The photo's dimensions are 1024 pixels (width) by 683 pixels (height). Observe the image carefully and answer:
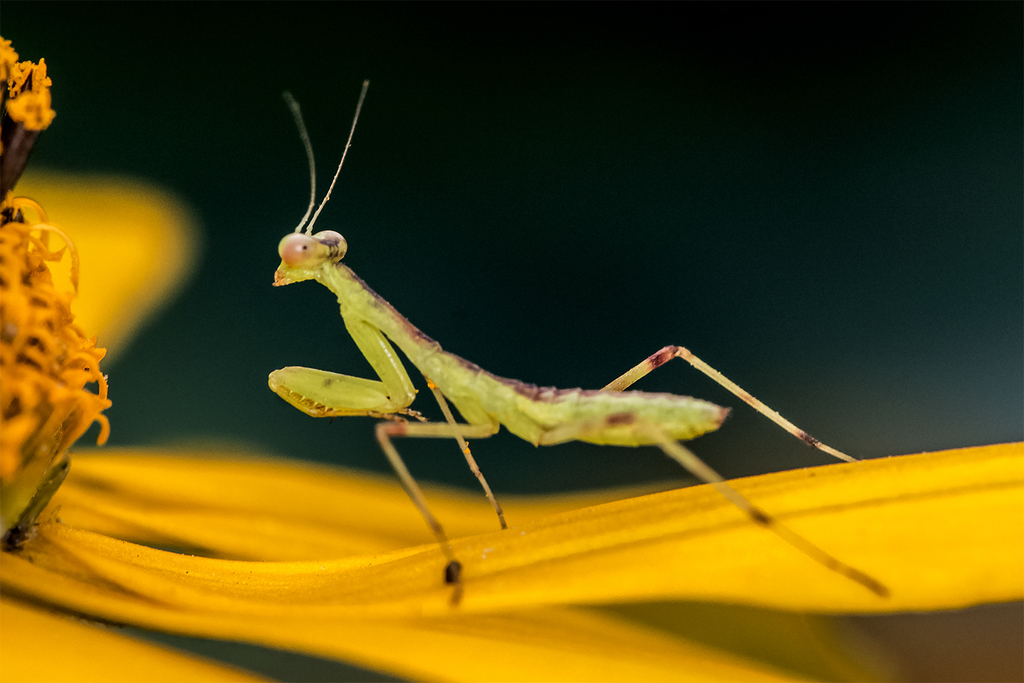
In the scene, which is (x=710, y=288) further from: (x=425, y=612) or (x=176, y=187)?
(x=176, y=187)

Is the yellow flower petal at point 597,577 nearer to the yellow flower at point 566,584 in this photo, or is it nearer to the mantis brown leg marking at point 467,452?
the yellow flower at point 566,584

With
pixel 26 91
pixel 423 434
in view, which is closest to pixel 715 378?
pixel 423 434

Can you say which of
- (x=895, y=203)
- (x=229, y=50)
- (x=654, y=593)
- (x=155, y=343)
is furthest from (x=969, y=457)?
(x=229, y=50)

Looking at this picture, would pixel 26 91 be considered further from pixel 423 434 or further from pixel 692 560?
pixel 692 560

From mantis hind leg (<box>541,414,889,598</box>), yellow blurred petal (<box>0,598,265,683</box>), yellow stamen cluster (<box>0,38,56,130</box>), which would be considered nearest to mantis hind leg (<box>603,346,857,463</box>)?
mantis hind leg (<box>541,414,889,598</box>)

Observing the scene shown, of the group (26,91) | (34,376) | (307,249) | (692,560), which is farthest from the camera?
(307,249)

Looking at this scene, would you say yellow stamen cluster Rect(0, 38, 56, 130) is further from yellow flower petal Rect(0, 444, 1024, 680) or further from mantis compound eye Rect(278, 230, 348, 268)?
yellow flower petal Rect(0, 444, 1024, 680)
